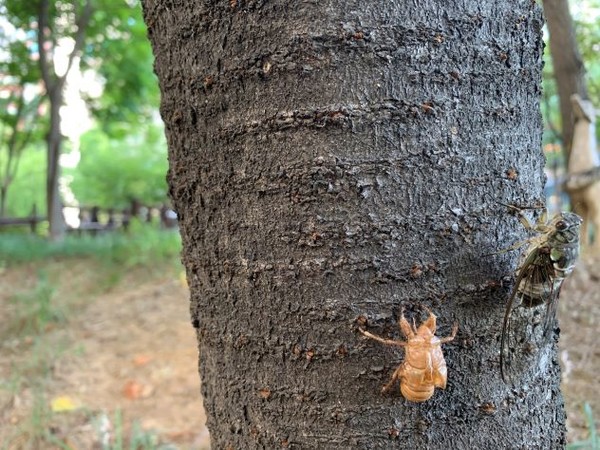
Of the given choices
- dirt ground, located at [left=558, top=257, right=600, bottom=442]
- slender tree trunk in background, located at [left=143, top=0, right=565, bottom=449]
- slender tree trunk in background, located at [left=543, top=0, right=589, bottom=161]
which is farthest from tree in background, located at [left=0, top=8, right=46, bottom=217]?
slender tree trunk in background, located at [left=143, top=0, right=565, bottom=449]

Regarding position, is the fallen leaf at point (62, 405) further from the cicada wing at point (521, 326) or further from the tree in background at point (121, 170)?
the tree in background at point (121, 170)

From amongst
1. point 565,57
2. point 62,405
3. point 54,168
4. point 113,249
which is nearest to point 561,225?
point 62,405

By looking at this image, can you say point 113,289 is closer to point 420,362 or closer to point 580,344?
point 580,344

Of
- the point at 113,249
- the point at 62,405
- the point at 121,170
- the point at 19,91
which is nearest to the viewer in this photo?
the point at 62,405

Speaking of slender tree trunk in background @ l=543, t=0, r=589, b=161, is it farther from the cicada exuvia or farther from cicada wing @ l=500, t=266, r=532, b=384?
cicada wing @ l=500, t=266, r=532, b=384

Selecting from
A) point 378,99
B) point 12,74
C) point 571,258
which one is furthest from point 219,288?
point 12,74

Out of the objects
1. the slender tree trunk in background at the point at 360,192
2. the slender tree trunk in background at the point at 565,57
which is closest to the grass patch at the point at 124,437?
the slender tree trunk in background at the point at 360,192


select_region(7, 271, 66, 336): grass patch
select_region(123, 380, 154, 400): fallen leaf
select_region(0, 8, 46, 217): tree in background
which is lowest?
select_region(123, 380, 154, 400): fallen leaf
